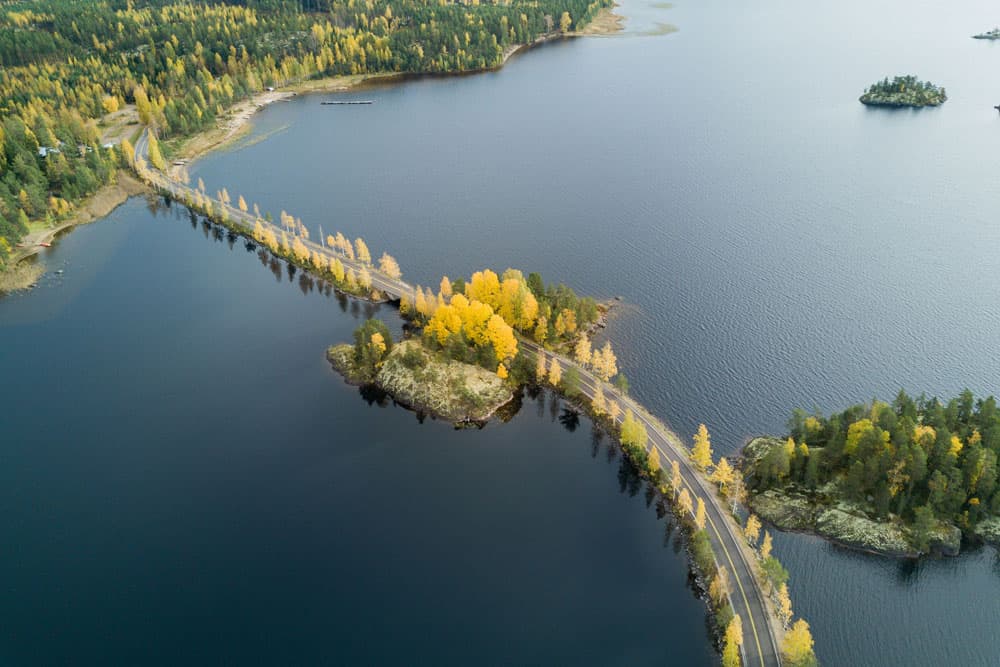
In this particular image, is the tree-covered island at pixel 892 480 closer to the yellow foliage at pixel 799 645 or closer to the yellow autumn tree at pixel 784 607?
the yellow autumn tree at pixel 784 607

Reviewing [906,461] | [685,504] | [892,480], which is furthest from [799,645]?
[906,461]

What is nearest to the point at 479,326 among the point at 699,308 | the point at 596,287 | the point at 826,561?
the point at 596,287

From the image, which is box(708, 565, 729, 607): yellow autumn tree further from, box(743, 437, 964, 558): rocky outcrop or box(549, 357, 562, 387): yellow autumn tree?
box(549, 357, 562, 387): yellow autumn tree

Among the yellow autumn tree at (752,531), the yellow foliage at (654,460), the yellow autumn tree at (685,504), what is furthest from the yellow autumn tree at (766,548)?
the yellow foliage at (654,460)

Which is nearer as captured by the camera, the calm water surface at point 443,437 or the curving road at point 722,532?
the curving road at point 722,532

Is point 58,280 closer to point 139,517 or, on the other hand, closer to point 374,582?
point 139,517
